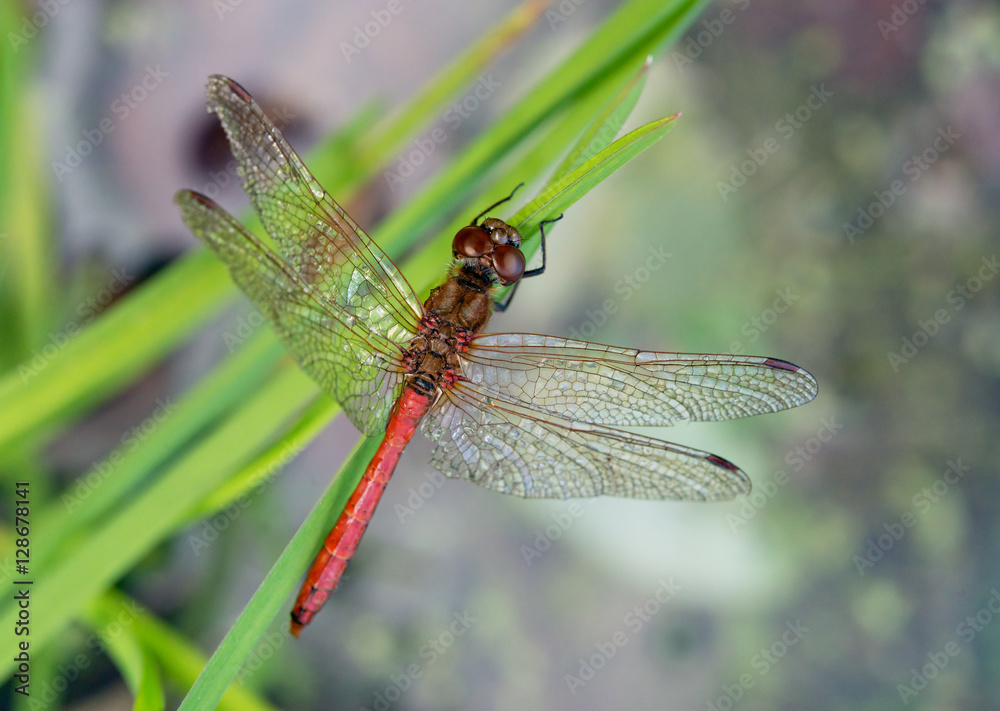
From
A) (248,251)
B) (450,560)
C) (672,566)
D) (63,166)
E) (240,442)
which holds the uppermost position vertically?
(63,166)

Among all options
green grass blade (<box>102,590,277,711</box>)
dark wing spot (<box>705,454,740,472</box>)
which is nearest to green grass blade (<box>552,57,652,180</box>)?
dark wing spot (<box>705,454,740,472</box>)

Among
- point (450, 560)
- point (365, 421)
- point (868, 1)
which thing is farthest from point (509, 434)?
point (868, 1)

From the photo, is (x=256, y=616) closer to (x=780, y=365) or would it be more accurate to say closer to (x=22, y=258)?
(x=780, y=365)

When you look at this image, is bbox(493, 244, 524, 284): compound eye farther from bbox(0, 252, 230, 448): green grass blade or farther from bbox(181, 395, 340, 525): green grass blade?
bbox(0, 252, 230, 448): green grass blade

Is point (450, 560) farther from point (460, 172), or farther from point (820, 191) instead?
point (820, 191)

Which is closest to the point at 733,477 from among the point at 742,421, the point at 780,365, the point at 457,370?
the point at 780,365
